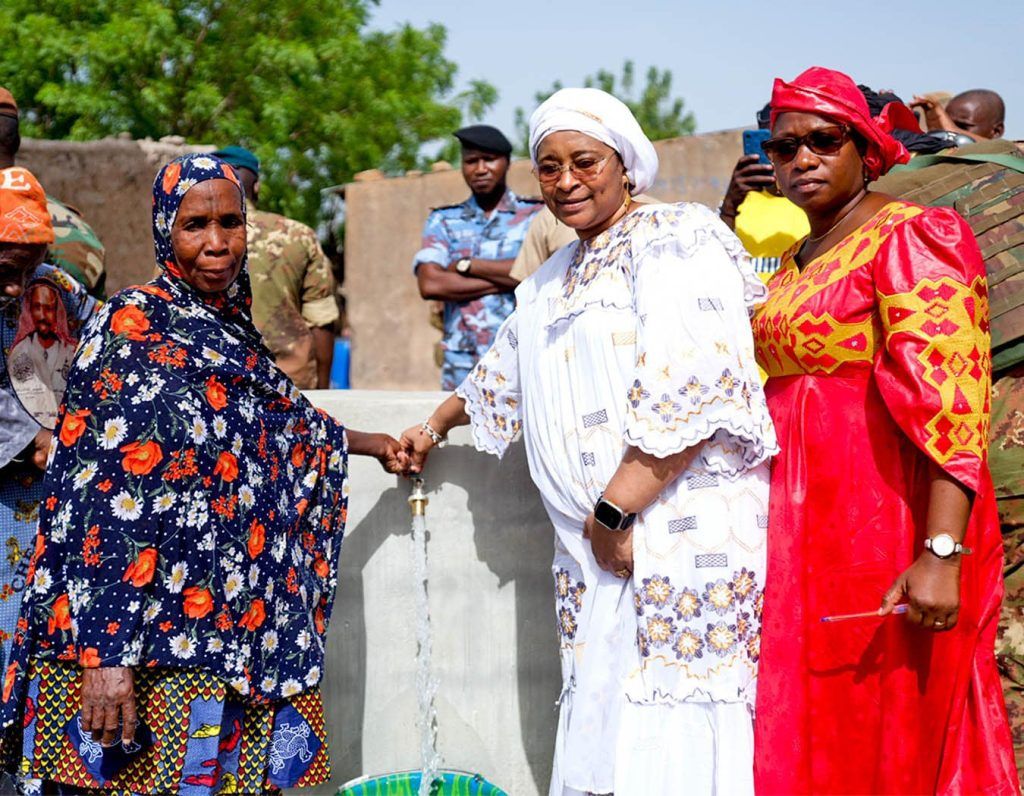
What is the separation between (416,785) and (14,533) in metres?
1.44

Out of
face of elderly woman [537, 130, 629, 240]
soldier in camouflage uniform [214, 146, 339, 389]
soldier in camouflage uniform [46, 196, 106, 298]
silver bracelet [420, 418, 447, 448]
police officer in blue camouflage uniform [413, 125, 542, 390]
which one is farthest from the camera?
soldier in camouflage uniform [214, 146, 339, 389]

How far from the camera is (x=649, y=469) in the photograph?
272cm

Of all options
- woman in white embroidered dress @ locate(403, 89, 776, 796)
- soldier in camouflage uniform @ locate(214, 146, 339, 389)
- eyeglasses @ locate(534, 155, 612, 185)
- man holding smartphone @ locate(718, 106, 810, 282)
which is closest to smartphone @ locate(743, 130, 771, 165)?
man holding smartphone @ locate(718, 106, 810, 282)

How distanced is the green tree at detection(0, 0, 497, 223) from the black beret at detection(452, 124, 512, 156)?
9073mm


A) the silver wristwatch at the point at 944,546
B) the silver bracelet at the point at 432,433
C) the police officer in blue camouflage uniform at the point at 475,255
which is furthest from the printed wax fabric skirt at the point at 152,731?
the police officer in blue camouflage uniform at the point at 475,255

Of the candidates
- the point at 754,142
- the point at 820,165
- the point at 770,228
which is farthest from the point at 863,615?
the point at 754,142

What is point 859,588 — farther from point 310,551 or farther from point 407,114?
point 407,114

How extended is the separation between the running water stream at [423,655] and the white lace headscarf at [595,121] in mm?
1232

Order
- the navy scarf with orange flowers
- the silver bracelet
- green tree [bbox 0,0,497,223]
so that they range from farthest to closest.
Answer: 1. green tree [bbox 0,0,497,223]
2. the silver bracelet
3. the navy scarf with orange flowers

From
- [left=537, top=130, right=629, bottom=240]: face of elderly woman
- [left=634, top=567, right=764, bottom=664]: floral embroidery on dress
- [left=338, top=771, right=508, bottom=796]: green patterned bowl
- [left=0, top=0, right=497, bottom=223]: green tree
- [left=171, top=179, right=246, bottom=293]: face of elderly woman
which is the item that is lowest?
[left=338, top=771, right=508, bottom=796]: green patterned bowl

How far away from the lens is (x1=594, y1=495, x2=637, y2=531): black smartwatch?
273 centimetres

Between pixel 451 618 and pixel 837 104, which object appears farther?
pixel 451 618

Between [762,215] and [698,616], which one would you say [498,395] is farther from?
[762,215]

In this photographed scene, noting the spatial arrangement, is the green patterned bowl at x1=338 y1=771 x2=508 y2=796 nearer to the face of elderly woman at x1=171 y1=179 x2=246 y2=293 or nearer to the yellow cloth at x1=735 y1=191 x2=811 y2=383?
the face of elderly woman at x1=171 y1=179 x2=246 y2=293
